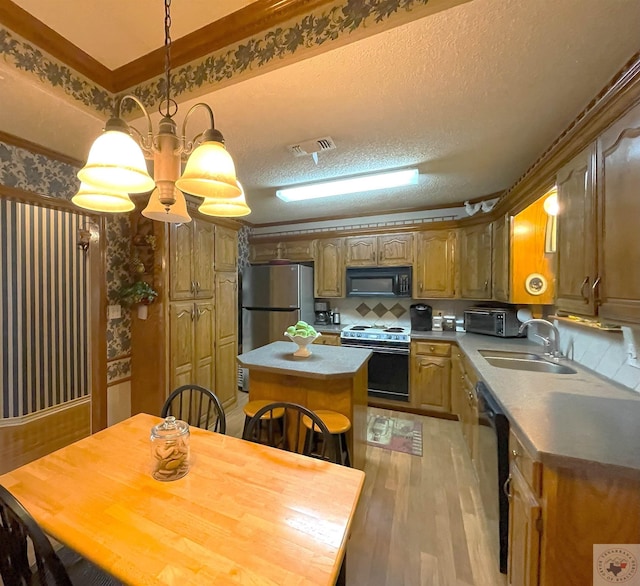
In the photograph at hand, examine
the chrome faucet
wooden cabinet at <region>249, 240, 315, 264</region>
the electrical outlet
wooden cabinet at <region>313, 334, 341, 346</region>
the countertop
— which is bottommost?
wooden cabinet at <region>313, 334, 341, 346</region>

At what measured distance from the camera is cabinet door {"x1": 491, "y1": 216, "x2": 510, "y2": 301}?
253cm

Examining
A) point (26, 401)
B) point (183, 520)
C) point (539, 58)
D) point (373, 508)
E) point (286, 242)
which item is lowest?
point (373, 508)

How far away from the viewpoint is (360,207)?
355cm

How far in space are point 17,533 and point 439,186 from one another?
333 cm

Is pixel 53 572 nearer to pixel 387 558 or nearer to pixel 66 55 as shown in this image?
pixel 387 558

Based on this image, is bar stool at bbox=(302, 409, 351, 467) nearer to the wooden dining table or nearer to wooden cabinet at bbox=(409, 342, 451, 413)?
the wooden dining table

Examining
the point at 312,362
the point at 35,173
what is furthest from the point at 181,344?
the point at 35,173

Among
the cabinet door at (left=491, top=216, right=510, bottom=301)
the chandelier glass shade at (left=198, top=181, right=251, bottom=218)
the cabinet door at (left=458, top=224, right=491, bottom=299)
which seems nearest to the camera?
the chandelier glass shade at (left=198, top=181, right=251, bottom=218)

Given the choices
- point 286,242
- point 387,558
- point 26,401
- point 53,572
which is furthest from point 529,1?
point 26,401

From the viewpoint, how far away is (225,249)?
3.28 meters

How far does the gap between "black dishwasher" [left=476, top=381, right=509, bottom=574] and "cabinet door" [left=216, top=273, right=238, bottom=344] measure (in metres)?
2.60

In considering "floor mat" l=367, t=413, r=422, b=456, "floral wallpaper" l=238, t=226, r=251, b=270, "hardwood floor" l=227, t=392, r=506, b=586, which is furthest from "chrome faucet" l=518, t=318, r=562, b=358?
"floral wallpaper" l=238, t=226, r=251, b=270

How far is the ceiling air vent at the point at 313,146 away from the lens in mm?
1837

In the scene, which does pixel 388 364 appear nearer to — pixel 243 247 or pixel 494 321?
pixel 494 321
